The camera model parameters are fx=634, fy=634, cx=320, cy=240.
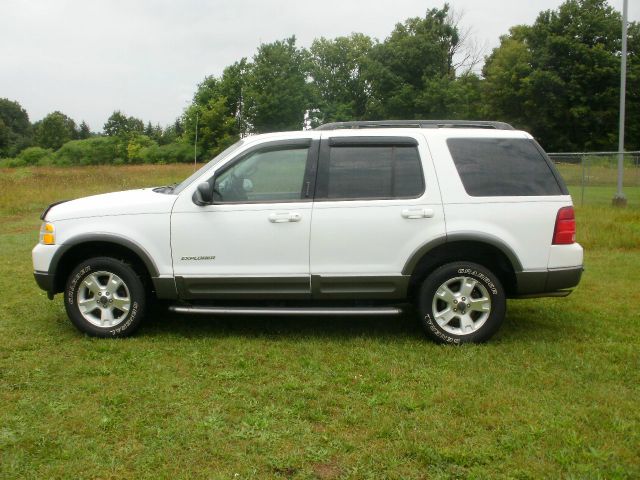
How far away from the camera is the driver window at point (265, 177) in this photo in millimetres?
5570

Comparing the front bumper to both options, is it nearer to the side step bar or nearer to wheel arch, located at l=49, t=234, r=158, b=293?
wheel arch, located at l=49, t=234, r=158, b=293

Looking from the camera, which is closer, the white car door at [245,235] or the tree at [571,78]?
the white car door at [245,235]

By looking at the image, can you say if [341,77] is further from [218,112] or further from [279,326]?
[279,326]

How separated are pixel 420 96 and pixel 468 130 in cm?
5036

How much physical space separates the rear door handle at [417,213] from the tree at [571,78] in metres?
47.3

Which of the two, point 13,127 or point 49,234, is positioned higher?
point 13,127

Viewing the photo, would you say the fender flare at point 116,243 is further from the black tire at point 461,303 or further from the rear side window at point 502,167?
the rear side window at point 502,167

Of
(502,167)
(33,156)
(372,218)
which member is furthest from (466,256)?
(33,156)

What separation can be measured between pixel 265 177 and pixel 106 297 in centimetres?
177

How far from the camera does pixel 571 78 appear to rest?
4919 cm

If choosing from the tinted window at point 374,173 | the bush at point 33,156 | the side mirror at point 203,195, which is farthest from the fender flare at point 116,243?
the bush at point 33,156

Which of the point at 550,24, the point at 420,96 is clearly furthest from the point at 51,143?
the point at 550,24

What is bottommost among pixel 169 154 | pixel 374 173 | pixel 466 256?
pixel 466 256

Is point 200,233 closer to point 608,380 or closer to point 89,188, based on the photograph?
point 608,380
